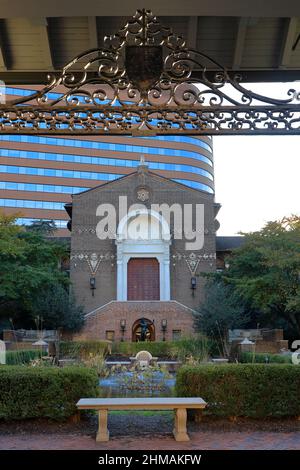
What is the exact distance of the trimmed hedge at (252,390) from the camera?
976 centimetres

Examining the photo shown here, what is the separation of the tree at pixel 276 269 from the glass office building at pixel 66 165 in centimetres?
4537

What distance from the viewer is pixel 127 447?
793 cm

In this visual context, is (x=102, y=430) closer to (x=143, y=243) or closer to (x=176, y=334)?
(x=176, y=334)

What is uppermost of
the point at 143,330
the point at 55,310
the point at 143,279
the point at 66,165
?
the point at 66,165

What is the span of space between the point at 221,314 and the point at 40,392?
23061 mm

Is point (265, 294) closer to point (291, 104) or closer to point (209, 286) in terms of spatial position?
point (209, 286)

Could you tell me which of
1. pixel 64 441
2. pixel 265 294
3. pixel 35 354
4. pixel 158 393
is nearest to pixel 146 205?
pixel 265 294

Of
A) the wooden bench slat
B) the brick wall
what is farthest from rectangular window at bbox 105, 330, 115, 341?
the wooden bench slat

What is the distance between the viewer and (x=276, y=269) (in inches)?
1054

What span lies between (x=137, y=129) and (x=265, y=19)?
1.41 meters

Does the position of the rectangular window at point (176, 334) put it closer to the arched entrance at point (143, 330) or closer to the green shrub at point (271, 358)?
the arched entrance at point (143, 330)

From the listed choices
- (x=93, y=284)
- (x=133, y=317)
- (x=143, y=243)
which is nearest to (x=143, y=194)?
(x=143, y=243)

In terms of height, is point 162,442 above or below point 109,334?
below

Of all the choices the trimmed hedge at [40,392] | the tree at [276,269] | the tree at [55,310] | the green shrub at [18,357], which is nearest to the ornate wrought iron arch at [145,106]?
the trimmed hedge at [40,392]
